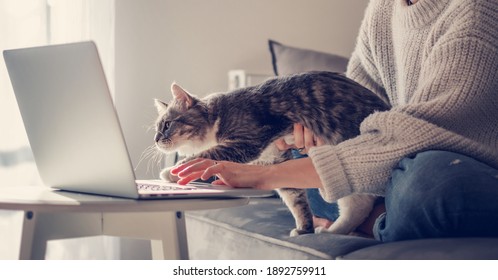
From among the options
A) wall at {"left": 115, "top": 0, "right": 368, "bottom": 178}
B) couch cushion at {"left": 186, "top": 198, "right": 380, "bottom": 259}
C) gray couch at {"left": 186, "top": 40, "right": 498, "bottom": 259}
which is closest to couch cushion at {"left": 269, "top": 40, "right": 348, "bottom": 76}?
gray couch at {"left": 186, "top": 40, "right": 498, "bottom": 259}

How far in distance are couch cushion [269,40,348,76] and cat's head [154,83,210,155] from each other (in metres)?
0.84

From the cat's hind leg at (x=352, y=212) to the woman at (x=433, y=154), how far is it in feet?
0.59

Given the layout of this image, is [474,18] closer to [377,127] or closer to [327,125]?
[377,127]

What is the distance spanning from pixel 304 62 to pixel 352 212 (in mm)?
1002

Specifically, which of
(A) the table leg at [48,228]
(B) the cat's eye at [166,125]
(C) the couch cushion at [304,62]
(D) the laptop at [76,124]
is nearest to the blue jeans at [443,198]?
(D) the laptop at [76,124]

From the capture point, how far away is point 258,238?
4.68 ft

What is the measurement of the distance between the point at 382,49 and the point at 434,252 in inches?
30.0

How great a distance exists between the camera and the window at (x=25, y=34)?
1.97 metres

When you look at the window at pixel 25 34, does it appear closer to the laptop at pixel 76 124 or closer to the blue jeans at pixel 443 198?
the laptop at pixel 76 124

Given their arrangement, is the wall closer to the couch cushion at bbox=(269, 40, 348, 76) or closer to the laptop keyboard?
the couch cushion at bbox=(269, 40, 348, 76)

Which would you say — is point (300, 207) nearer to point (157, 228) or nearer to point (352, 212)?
point (352, 212)

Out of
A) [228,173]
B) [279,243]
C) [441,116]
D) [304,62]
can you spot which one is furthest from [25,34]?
[441,116]
